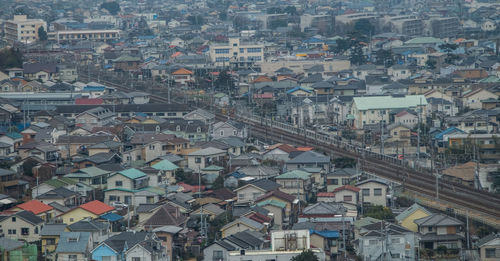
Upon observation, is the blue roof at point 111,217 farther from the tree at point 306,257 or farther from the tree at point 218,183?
the tree at point 306,257

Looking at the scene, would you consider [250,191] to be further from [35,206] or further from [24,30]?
[24,30]

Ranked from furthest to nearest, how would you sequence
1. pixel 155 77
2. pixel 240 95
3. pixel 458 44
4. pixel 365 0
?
pixel 365 0 → pixel 458 44 → pixel 155 77 → pixel 240 95

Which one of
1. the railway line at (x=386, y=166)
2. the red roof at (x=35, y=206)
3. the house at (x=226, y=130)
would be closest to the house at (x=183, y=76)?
the railway line at (x=386, y=166)

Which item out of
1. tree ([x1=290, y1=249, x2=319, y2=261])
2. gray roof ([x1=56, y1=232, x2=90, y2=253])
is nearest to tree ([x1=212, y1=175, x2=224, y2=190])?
gray roof ([x1=56, y1=232, x2=90, y2=253])

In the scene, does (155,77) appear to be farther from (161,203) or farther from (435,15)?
(435,15)

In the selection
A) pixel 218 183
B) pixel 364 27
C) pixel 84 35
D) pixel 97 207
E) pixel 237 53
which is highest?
pixel 364 27

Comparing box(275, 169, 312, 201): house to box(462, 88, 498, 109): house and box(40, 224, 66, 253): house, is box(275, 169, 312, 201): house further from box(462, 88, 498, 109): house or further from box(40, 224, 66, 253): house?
box(462, 88, 498, 109): house

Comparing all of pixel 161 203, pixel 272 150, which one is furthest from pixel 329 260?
pixel 272 150

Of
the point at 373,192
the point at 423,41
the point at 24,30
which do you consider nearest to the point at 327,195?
the point at 373,192
